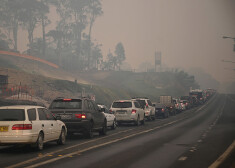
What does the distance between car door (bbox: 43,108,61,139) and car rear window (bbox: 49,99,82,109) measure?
118 inches

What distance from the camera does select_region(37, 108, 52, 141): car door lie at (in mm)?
14788

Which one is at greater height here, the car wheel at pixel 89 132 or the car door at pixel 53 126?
the car door at pixel 53 126

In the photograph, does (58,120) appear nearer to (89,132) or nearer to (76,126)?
(76,126)

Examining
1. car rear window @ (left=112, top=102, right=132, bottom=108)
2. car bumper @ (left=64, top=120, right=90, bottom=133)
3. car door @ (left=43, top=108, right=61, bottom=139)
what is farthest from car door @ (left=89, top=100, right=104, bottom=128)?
car rear window @ (left=112, top=102, right=132, bottom=108)

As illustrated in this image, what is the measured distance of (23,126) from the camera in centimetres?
1369

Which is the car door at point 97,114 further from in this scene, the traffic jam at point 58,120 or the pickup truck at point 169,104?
the pickup truck at point 169,104

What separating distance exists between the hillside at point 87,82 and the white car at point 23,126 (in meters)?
26.4

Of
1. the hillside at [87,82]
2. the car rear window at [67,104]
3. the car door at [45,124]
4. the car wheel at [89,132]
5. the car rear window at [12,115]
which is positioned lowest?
the car wheel at [89,132]

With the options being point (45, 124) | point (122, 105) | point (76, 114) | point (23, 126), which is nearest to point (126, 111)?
point (122, 105)

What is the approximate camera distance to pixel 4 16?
125m

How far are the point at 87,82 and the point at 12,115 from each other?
91.6 meters

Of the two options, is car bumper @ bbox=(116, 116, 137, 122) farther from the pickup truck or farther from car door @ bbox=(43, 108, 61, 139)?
the pickup truck

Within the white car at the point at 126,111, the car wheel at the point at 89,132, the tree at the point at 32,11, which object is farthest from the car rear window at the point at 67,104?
the tree at the point at 32,11

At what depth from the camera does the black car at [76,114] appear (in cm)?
1916
